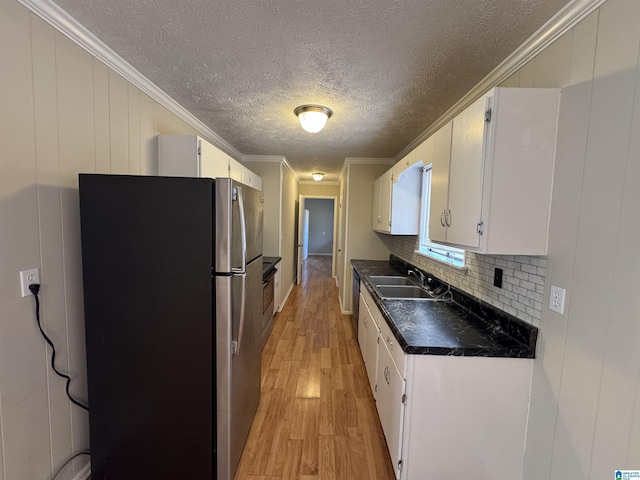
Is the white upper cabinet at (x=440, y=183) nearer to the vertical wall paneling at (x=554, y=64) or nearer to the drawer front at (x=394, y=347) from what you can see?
the vertical wall paneling at (x=554, y=64)

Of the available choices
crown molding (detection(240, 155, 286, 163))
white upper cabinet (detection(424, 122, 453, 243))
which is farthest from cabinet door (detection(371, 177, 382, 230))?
white upper cabinet (detection(424, 122, 453, 243))

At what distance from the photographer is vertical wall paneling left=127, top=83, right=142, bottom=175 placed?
1.89 metres

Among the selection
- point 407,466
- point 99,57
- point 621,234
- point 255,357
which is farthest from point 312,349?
point 99,57

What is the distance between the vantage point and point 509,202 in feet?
4.26

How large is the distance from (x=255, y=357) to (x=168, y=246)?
107 centimetres

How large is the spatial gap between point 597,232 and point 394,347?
42.6 inches

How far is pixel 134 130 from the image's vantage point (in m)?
1.94

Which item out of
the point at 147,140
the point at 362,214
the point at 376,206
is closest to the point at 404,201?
the point at 376,206

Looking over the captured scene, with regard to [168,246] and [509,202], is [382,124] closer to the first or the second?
[509,202]

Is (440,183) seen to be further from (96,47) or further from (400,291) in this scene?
(96,47)

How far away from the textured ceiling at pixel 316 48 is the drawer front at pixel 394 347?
1642 millimetres

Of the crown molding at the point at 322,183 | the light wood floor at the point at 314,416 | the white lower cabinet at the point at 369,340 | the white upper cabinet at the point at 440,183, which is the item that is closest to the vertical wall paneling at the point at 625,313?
the white upper cabinet at the point at 440,183

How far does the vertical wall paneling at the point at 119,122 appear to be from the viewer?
172 cm

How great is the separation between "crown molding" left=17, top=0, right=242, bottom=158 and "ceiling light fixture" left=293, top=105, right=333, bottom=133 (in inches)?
41.6
